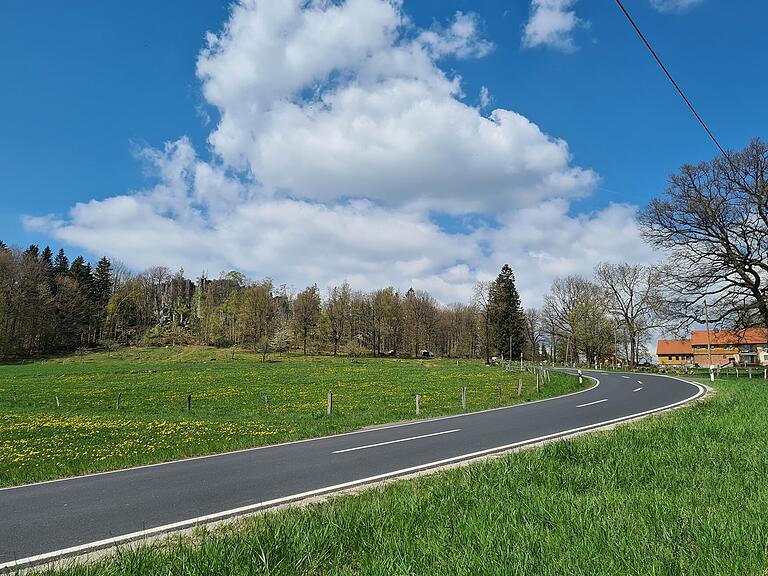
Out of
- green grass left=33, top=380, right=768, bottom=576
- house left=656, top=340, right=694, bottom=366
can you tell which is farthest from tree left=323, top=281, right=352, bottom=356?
green grass left=33, top=380, right=768, bottom=576

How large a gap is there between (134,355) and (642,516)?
281ft

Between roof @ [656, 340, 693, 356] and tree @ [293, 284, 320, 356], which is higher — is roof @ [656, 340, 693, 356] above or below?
below

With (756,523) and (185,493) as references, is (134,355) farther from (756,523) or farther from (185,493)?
(756,523)

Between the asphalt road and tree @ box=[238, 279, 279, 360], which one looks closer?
the asphalt road

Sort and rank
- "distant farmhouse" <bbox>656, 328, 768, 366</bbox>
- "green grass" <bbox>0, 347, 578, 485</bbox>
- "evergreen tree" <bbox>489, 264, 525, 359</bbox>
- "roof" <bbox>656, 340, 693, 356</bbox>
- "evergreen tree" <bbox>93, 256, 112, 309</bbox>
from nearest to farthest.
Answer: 1. "green grass" <bbox>0, 347, 578, 485</bbox>
2. "evergreen tree" <bbox>489, 264, 525, 359</bbox>
3. "distant farmhouse" <bbox>656, 328, 768, 366</bbox>
4. "evergreen tree" <bbox>93, 256, 112, 309</bbox>
5. "roof" <bbox>656, 340, 693, 356</bbox>

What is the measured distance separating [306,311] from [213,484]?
85.0 metres

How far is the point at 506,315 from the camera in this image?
76438 millimetres

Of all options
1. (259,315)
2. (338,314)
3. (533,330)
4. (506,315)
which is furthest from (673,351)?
(259,315)

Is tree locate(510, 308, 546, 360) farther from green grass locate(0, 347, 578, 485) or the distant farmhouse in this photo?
green grass locate(0, 347, 578, 485)

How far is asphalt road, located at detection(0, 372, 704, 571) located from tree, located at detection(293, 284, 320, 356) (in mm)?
77208

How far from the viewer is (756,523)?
4.51 metres

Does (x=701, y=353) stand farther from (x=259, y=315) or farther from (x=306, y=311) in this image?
(x=259, y=315)

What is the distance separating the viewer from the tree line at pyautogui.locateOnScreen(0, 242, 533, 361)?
254ft

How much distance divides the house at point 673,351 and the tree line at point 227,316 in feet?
119
